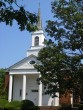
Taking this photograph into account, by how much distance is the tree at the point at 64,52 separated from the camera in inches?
926

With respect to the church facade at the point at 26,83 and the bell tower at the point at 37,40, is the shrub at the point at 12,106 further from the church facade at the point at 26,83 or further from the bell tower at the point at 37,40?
the bell tower at the point at 37,40

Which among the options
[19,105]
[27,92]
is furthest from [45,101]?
[19,105]

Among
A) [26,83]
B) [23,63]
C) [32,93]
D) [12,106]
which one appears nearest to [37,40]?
[23,63]

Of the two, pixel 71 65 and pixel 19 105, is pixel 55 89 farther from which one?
pixel 19 105

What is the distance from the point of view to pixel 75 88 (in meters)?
24.2

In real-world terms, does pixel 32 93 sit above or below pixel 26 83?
below

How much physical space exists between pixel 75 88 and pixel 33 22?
1554cm

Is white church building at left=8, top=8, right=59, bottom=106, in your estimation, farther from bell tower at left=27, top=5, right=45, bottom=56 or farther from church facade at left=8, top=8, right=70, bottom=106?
bell tower at left=27, top=5, right=45, bottom=56

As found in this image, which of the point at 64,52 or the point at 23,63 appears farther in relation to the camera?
the point at 23,63

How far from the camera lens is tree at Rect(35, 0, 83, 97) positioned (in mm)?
23516

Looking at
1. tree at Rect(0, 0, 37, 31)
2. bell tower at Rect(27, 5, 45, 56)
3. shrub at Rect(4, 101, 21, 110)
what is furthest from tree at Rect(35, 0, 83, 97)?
bell tower at Rect(27, 5, 45, 56)

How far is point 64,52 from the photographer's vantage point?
24688 millimetres

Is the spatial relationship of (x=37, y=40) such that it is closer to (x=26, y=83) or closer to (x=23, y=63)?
(x=23, y=63)

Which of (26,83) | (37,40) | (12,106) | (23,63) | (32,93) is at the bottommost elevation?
(12,106)
